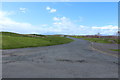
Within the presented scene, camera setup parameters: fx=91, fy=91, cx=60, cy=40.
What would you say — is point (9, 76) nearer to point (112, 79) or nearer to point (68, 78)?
point (68, 78)

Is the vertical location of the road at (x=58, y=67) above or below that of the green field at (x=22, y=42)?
below

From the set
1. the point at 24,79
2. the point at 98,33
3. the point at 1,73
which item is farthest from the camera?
the point at 98,33

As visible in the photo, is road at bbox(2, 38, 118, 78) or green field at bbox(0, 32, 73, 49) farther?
green field at bbox(0, 32, 73, 49)

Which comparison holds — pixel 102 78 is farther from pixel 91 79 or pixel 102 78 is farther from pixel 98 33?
pixel 98 33

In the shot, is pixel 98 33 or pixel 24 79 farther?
pixel 98 33

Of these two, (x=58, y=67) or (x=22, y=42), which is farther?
(x=22, y=42)

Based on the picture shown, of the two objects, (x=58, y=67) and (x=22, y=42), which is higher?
(x=22, y=42)

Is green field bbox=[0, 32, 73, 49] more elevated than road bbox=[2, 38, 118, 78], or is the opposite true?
green field bbox=[0, 32, 73, 49]

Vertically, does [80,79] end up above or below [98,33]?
below

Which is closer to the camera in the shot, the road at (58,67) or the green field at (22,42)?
the road at (58,67)

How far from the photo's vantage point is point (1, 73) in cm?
477

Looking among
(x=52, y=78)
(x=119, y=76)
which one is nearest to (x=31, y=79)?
(x=52, y=78)

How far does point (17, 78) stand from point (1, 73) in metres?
1.24

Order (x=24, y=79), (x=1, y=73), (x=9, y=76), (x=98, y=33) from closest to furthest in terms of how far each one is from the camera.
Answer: (x=24, y=79), (x=9, y=76), (x=1, y=73), (x=98, y=33)
